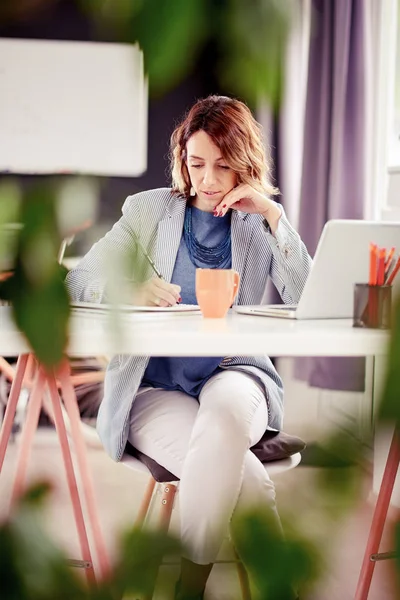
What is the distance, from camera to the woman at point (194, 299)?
55.9 inches

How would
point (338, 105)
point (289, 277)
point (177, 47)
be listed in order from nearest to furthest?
point (177, 47) → point (338, 105) → point (289, 277)

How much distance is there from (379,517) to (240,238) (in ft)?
4.74

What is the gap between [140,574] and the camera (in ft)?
0.96

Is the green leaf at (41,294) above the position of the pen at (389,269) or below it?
above

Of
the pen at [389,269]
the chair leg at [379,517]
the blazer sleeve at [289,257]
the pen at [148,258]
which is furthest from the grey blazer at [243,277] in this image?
the pen at [148,258]

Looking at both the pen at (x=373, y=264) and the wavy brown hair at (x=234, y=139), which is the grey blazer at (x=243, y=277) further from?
the pen at (x=373, y=264)

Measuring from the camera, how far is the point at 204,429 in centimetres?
143

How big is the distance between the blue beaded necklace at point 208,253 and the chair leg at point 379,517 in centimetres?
87

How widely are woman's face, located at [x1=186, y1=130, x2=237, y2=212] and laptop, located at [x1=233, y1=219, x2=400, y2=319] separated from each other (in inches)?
19.4

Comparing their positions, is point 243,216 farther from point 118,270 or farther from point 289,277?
point 118,270

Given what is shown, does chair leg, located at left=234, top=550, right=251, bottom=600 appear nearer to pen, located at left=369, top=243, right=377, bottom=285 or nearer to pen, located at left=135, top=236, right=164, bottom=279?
pen, located at left=135, top=236, right=164, bottom=279

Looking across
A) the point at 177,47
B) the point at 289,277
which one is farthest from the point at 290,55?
the point at 289,277

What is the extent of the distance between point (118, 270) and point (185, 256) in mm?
1569

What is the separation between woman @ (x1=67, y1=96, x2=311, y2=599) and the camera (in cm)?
142
